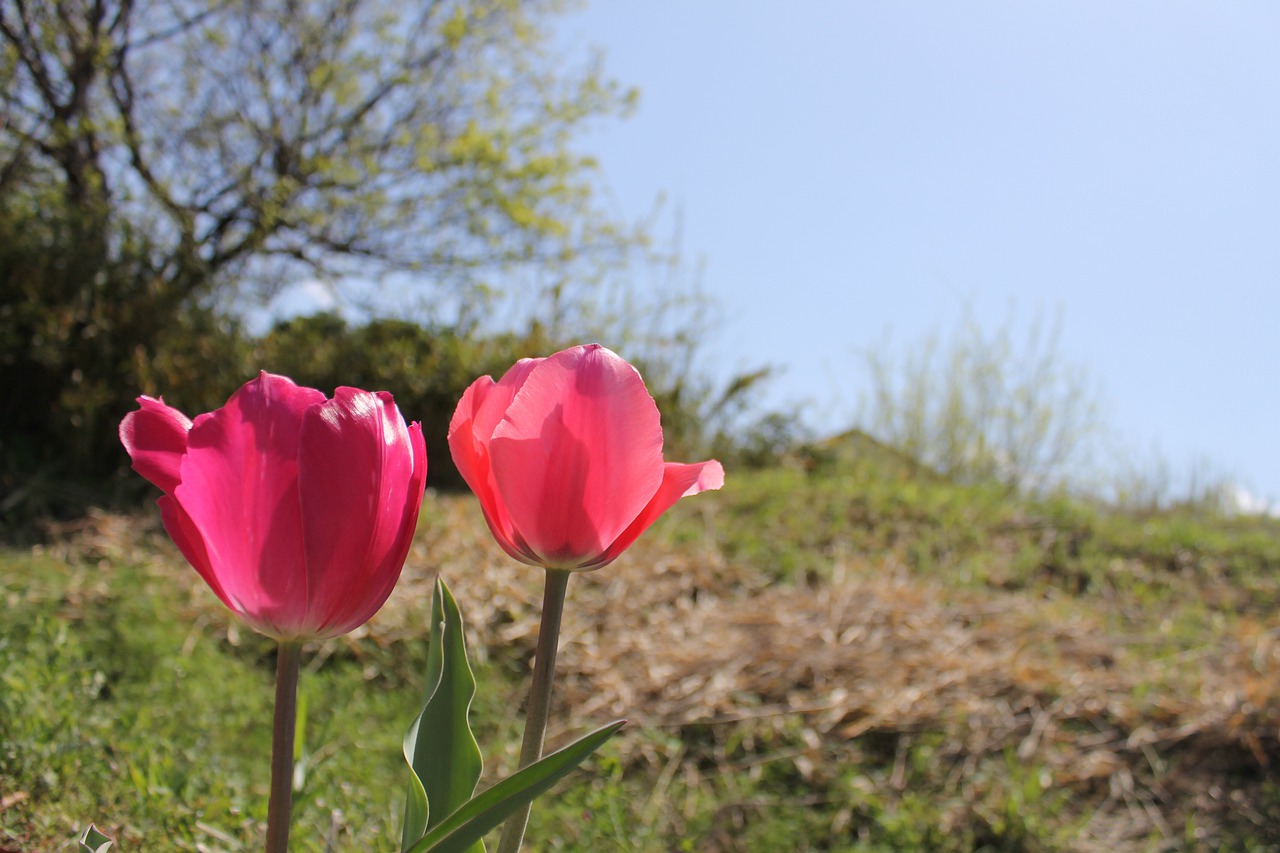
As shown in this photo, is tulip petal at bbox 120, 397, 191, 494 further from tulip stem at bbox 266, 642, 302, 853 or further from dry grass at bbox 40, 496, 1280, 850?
dry grass at bbox 40, 496, 1280, 850

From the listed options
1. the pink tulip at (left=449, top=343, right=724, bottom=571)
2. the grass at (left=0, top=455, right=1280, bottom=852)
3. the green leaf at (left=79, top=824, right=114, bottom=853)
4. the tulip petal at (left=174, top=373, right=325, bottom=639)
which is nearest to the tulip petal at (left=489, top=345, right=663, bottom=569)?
the pink tulip at (left=449, top=343, right=724, bottom=571)

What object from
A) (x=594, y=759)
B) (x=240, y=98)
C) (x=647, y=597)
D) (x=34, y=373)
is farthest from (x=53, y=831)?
(x=240, y=98)

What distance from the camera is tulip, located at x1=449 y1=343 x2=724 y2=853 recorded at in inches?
24.3

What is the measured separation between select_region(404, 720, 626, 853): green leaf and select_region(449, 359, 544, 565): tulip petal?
0.16 metres

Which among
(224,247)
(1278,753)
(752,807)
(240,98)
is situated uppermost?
(240,98)

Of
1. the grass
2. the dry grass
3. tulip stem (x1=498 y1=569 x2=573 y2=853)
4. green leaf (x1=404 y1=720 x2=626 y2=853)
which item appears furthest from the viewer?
the dry grass

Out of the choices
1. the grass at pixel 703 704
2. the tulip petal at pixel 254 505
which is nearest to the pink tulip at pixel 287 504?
the tulip petal at pixel 254 505

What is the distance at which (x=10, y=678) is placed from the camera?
1.46 meters

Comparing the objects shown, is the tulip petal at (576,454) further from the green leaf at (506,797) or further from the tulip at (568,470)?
the green leaf at (506,797)

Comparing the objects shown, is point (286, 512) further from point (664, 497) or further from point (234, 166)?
point (234, 166)

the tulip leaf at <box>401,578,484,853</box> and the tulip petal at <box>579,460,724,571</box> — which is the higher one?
the tulip petal at <box>579,460,724,571</box>

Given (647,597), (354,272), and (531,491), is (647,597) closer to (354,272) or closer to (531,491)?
(531,491)

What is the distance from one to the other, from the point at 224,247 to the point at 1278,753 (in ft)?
22.4

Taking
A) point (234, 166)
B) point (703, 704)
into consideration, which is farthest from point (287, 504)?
point (234, 166)
